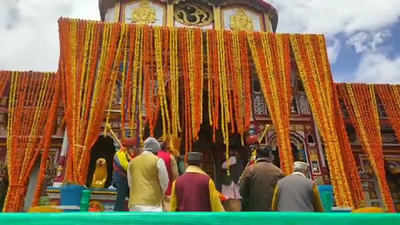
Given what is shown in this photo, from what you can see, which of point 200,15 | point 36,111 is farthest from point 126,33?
point 200,15

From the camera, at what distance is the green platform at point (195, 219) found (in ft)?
6.07

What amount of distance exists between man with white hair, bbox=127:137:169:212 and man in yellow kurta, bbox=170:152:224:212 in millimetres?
368

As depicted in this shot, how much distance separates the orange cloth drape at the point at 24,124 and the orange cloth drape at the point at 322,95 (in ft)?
25.2

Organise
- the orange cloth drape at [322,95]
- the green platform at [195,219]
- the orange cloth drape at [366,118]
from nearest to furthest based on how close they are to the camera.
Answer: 1. the green platform at [195,219]
2. the orange cloth drape at [322,95]
3. the orange cloth drape at [366,118]

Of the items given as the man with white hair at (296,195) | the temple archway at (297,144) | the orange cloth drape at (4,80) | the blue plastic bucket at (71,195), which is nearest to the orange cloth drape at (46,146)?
the orange cloth drape at (4,80)

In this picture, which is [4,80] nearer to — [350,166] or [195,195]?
[195,195]

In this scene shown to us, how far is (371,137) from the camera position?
11555 millimetres

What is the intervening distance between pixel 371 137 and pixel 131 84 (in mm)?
7775

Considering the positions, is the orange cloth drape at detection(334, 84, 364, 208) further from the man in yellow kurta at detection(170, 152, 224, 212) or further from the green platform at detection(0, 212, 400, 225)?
the green platform at detection(0, 212, 400, 225)

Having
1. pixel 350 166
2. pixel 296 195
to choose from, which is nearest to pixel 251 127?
pixel 350 166

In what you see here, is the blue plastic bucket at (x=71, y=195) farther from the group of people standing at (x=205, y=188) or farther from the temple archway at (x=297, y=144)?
the temple archway at (x=297, y=144)

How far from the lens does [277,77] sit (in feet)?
36.0

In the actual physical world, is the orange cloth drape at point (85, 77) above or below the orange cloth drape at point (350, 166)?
above

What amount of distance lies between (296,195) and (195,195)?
3.55 feet
